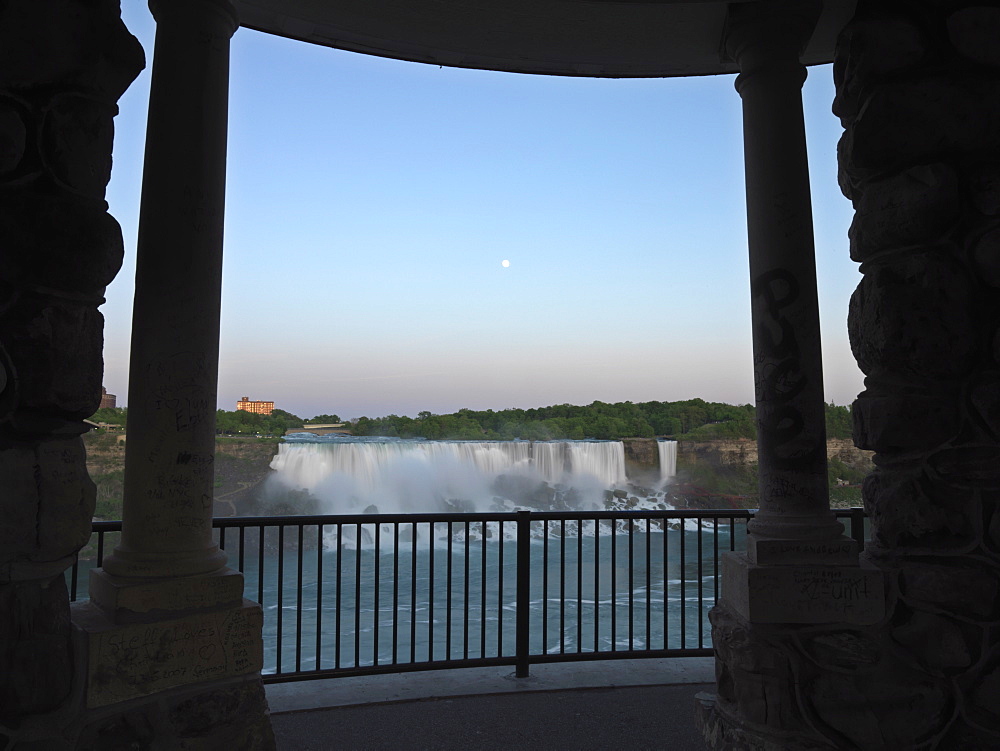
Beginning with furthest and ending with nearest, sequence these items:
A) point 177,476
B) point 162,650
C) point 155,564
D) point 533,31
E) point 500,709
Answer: point 533,31 → point 500,709 → point 177,476 → point 155,564 → point 162,650

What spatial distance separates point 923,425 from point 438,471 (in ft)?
110

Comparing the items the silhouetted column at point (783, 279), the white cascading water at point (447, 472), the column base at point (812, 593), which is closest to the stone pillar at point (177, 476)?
the column base at point (812, 593)

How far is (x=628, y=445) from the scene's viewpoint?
39.2 metres

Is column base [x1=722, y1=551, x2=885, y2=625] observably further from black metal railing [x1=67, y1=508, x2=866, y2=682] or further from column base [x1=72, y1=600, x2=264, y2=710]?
column base [x1=72, y1=600, x2=264, y2=710]

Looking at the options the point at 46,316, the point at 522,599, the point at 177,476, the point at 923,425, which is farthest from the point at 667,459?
the point at 46,316

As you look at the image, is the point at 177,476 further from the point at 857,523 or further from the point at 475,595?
the point at 475,595

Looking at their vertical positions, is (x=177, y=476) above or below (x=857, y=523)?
above

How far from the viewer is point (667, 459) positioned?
1721 inches

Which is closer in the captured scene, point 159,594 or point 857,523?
point 159,594

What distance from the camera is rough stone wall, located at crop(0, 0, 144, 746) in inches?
85.7

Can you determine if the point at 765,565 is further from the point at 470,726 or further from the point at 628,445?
the point at 628,445

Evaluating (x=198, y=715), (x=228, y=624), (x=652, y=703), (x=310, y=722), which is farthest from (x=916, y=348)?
(x=310, y=722)


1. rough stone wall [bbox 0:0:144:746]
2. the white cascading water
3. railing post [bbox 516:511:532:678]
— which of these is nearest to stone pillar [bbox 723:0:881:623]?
railing post [bbox 516:511:532:678]

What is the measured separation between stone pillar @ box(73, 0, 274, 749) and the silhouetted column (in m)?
2.87
